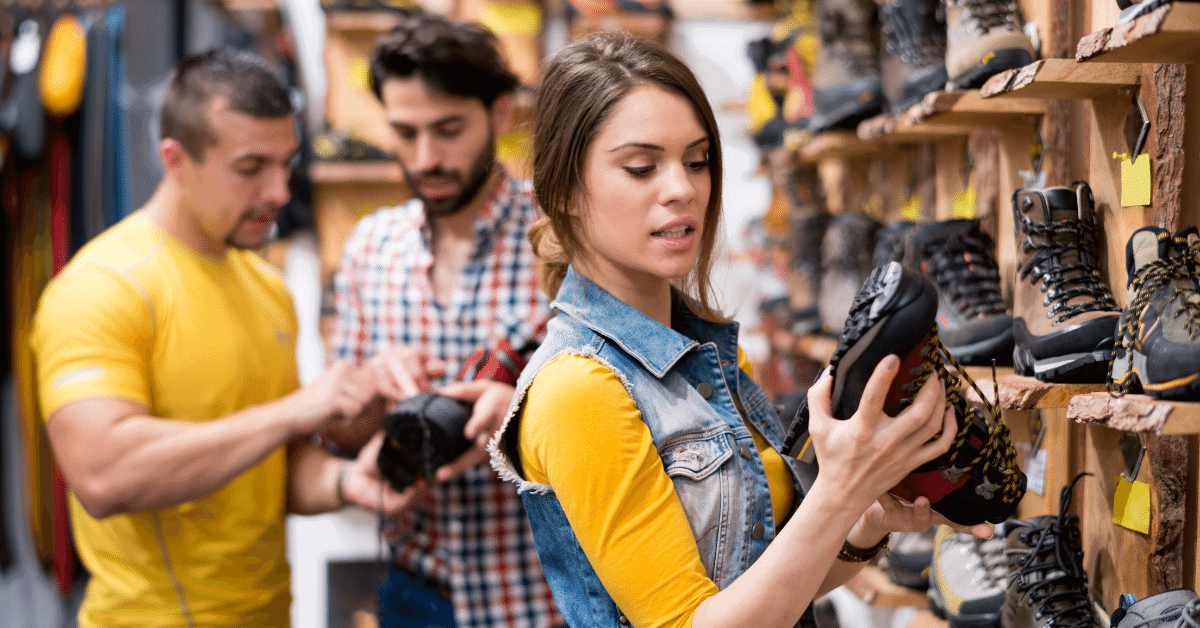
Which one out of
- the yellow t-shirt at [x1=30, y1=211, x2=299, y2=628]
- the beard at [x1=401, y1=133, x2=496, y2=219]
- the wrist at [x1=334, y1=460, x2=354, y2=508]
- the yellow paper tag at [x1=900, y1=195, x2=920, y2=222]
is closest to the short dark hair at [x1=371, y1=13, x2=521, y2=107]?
the beard at [x1=401, y1=133, x2=496, y2=219]

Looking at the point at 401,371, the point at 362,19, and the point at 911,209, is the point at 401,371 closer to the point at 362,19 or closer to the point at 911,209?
the point at 911,209

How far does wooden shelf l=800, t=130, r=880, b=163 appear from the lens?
2.24m

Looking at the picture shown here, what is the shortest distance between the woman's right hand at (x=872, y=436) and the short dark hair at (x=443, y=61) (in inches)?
49.1

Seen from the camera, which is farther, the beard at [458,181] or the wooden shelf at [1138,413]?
the beard at [458,181]

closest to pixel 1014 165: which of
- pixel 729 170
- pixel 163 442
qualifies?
pixel 163 442

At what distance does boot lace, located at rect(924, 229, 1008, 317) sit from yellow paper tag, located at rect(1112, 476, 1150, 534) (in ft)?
1.18

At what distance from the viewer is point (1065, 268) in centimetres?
123

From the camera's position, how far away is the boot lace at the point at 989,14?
1.48m

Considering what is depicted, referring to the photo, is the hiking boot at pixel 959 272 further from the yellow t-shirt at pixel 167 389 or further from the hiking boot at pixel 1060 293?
the yellow t-shirt at pixel 167 389

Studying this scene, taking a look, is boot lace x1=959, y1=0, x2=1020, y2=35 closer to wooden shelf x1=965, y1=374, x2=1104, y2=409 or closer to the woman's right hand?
wooden shelf x1=965, y1=374, x2=1104, y2=409

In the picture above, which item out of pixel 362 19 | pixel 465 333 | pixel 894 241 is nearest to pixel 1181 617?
pixel 894 241

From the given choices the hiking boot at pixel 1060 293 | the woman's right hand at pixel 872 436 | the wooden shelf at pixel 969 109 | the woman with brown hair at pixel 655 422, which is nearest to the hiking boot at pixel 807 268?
the wooden shelf at pixel 969 109

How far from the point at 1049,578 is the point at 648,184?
0.82 metres

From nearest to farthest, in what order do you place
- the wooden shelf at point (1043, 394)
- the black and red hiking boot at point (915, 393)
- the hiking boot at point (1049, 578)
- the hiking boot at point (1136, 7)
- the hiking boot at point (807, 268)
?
1. the black and red hiking boot at point (915, 393)
2. the hiking boot at point (1136, 7)
3. the wooden shelf at point (1043, 394)
4. the hiking boot at point (1049, 578)
5. the hiking boot at point (807, 268)
